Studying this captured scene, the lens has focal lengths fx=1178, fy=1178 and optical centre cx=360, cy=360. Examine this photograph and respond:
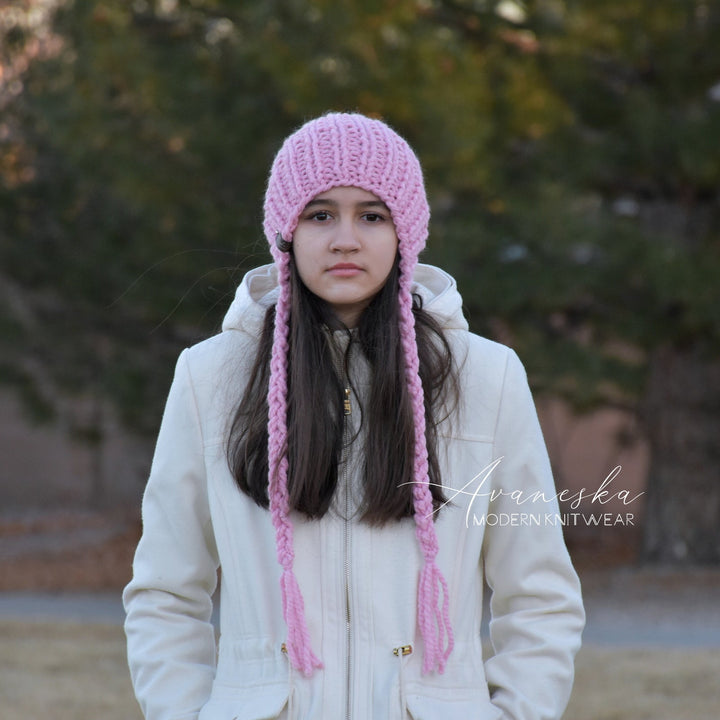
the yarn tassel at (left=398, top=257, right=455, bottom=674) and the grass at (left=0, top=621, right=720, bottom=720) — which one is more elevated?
the yarn tassel at (left=398, top=257, right=455, bottom=674)

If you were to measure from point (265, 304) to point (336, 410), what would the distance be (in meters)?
0.34

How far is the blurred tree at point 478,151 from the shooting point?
250 inches

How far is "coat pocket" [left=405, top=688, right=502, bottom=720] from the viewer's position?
195 cm

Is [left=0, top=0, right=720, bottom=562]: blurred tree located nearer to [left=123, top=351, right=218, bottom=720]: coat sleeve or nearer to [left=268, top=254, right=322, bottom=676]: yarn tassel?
[left=268, top=254, right=322, bottom=676]: yarn tassel

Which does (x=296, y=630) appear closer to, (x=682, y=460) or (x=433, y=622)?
(x=433, y=622)

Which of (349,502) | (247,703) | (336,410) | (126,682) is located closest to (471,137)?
(126,682)

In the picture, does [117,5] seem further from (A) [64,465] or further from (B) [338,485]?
(A) [64,465]

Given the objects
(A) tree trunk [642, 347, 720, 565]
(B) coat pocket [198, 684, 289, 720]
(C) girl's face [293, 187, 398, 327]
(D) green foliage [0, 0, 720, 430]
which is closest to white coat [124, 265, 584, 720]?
(B) coat pocket [198, 684, 289, 720]

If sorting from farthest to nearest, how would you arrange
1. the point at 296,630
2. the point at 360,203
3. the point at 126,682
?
the point at 126,682, the point at 360,203, the point at 296,630

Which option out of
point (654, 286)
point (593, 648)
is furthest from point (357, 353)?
point (654, 286)

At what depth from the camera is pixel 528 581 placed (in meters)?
2.10

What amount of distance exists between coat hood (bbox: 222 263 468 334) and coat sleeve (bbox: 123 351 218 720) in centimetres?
20

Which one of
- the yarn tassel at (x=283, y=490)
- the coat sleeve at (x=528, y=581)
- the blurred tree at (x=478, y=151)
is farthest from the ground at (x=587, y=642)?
the yarn tassel at (x=283, y=490)

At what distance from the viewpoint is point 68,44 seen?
24.3 feet
